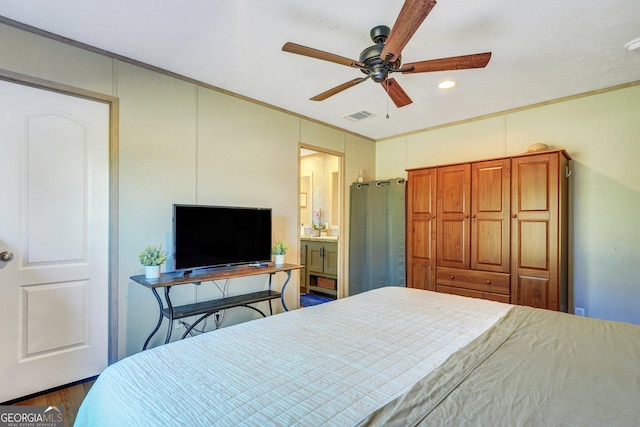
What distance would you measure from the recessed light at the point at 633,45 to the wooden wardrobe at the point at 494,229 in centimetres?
87

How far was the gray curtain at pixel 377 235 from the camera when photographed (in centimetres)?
415

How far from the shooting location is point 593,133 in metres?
3.14

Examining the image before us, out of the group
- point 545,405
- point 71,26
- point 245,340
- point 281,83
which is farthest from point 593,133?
point 71,26

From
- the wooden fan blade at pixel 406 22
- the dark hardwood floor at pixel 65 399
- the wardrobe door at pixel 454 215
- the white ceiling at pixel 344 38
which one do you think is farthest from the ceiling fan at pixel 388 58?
the dark hardwood floor at pixel 65 399

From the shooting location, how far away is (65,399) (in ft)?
7.06

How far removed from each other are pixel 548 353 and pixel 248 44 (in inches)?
101

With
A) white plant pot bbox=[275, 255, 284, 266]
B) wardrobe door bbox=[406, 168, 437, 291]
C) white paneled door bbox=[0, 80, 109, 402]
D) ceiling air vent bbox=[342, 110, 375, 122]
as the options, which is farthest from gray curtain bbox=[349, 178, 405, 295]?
white paneled door bbox=[0, 80, 109, 402]

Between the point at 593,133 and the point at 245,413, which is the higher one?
the point at 593,133

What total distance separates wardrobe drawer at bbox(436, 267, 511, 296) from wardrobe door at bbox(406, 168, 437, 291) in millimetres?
134

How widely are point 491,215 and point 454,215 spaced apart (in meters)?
0.38

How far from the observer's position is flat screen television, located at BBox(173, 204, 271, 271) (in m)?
2.62

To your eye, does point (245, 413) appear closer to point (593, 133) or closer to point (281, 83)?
point (281, 83)

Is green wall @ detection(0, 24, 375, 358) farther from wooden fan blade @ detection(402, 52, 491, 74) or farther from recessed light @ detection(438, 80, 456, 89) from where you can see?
wooden fan blade @ detection(402, 52, 491, 74)

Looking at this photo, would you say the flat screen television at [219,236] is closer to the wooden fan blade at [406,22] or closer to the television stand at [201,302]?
the television stand at [201,302]
